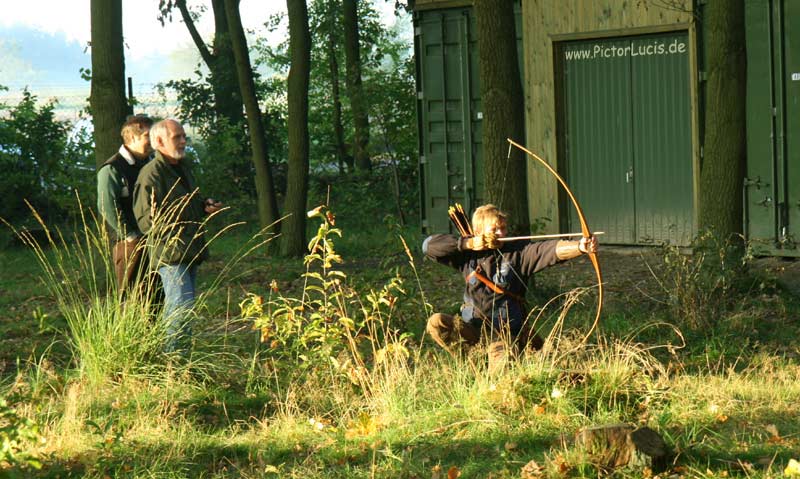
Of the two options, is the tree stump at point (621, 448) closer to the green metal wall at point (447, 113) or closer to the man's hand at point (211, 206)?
the man's hand at point (211, 206)

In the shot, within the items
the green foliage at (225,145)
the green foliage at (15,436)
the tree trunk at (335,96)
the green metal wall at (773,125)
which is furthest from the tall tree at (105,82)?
the tree trunk at (335,96)

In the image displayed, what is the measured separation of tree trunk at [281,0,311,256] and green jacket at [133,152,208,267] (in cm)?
721

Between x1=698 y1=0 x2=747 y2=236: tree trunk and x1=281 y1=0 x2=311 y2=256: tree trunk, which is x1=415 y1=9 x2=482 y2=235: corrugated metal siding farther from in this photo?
x1=698 y1=0 x2=747 y2=236: tree trunk

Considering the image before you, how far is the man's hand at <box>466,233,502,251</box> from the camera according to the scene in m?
7.27

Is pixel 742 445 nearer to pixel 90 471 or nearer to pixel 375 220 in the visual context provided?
pixel 90 471

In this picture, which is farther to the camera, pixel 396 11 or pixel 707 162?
pixel 396 11

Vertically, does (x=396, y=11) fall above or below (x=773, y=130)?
above

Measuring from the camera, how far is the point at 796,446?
619 centimetres

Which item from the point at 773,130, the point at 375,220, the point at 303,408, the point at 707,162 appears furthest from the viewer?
the point at 375,220

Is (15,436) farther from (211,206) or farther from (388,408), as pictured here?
(211,206)

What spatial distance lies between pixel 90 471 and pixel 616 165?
10.2 meters

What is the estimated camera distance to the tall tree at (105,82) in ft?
40.3

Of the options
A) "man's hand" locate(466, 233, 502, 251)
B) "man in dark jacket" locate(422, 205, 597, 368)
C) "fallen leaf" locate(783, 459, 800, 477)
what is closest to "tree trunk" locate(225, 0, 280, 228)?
"man in dark jacket" locate(422, 205, 597, 368)

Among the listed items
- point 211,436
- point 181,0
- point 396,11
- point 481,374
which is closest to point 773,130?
point 481,374
